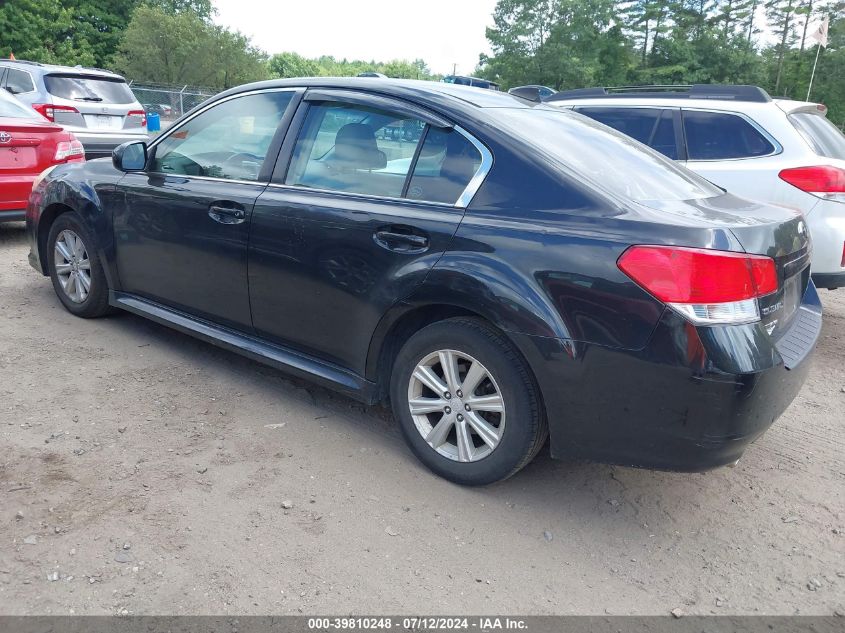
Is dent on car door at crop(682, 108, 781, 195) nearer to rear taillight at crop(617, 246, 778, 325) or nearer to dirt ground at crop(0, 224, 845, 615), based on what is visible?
dirt ground at crop(0, 224, 845, 615)

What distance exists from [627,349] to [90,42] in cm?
5558

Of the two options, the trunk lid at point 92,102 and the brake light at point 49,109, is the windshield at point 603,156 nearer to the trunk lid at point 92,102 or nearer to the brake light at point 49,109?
the brake light at point 49,109

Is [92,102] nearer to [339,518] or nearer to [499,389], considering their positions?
[339,518]

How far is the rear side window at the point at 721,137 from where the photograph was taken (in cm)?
554

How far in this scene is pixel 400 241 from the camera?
3121 mm

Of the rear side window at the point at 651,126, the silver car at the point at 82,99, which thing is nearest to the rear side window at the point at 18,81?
the silver car at the point at 82,99

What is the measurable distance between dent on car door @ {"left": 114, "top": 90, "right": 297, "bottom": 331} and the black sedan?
14 millimetres

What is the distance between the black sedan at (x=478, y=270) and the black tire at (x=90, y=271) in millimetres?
540

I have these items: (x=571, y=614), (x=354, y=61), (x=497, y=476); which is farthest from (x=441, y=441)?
(x=354, y=61)

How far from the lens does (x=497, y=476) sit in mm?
3014

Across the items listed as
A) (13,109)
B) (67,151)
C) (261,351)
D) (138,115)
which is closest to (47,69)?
(138,115)

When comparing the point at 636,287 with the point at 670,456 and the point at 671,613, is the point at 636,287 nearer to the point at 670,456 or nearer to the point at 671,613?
the point at 670,456

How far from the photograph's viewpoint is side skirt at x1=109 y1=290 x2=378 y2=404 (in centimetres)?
344

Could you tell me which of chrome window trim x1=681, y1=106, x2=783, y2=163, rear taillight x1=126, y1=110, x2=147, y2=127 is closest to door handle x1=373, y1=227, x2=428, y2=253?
chrome window trim x1=681, y1=106, x2=783, y2=163
